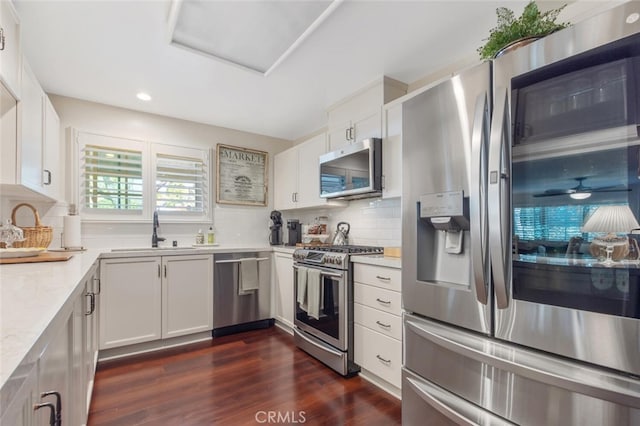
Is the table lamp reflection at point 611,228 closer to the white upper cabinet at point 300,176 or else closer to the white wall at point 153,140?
the white upper cabinet at point 300,176

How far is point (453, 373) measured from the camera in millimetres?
1336

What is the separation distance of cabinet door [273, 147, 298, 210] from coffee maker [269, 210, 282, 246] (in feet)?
0.46

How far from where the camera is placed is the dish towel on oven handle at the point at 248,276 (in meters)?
3.40

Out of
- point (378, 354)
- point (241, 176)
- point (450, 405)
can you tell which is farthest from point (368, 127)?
point (450, 405)

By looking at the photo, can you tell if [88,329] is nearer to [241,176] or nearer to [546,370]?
[546,370]

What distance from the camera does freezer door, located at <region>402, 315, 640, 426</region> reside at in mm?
906

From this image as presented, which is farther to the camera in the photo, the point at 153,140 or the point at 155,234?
the point at 153,140

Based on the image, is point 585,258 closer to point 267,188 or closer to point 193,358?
point 193,358

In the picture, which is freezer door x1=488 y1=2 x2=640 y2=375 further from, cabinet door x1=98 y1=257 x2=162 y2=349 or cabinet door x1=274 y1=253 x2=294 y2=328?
cabinet door x1=98 y1=257 x2=162 y2=349

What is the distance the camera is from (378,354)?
7.20 ft

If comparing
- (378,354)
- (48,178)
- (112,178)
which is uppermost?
(112,178)

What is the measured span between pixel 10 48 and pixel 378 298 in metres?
2.63

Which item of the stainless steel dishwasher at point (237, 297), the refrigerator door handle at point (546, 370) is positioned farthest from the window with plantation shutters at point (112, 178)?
the refrigerator door handle at point (546, 370)

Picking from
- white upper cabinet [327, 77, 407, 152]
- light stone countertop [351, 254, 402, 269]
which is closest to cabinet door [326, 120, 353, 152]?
white upper cabinet [327, 77, 407, 152]
